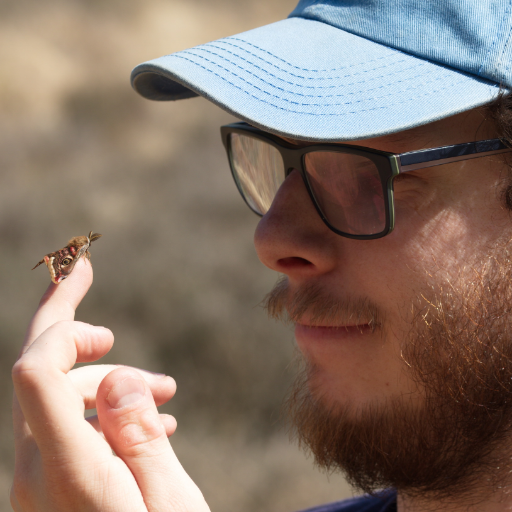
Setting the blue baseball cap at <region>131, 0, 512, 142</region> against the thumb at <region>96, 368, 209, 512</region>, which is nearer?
the thumb at <region>96, 368, 209, 512</region>

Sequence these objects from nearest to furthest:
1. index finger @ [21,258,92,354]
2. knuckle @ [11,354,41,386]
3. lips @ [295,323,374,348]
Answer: knuckle @ [11,354,41,386] < index finger @ [21,258,92,354] < lips @ [295,323,374,348]

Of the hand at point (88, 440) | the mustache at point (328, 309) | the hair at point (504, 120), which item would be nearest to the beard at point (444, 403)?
the mustache at point (328, 309)

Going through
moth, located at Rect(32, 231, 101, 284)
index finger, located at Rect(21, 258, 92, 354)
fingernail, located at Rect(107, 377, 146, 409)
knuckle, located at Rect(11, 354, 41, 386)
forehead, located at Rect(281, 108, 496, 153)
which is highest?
forehead, located at Rect(281, 108, 496, 153)

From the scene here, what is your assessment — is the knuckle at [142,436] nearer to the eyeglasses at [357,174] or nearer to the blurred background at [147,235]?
the eyeglasses at [357,174]

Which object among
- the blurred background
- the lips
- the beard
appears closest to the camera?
the beard

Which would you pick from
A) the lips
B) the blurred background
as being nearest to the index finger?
the lips

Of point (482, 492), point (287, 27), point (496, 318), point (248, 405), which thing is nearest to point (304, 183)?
point (287, 27)

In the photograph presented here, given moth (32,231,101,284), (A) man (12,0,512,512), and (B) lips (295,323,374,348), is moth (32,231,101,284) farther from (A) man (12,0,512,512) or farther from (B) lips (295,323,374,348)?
(B) lips (295,323,374,348)
